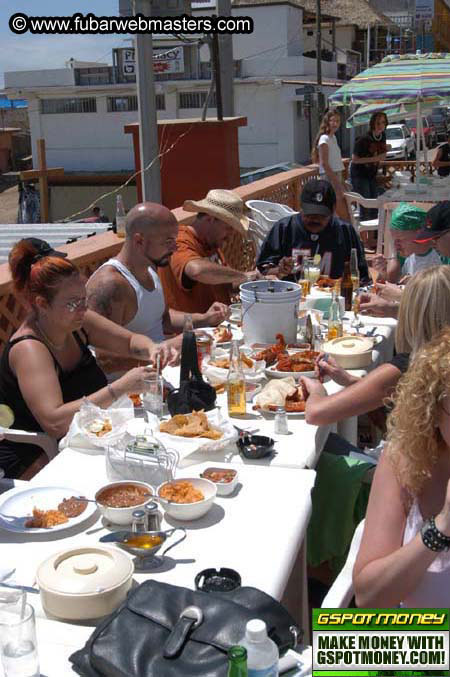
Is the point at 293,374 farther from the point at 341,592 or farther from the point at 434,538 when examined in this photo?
the point at 434,538

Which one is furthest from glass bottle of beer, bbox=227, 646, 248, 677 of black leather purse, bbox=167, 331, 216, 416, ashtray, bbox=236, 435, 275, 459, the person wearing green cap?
the person wearing green cap

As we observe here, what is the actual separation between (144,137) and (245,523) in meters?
5.69

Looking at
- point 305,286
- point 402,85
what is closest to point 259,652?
point 305,286

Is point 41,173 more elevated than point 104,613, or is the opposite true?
point 41,173

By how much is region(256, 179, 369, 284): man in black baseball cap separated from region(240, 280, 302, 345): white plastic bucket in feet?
4.78

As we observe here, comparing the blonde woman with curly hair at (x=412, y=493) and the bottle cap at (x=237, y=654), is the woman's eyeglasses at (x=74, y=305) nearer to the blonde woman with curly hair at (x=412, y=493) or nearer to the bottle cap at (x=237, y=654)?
the blonde woman with curly hair at (x=412, y=493)

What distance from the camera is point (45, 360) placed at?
9.50 ft

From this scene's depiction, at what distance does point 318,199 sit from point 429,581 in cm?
377

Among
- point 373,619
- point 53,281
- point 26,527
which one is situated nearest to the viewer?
point 373,619

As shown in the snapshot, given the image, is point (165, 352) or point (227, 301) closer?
point (165, 352)

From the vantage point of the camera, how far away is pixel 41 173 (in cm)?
1306

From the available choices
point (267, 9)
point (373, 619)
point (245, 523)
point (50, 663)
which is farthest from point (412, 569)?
point (267, 9)

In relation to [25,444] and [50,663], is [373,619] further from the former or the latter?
[25,444]

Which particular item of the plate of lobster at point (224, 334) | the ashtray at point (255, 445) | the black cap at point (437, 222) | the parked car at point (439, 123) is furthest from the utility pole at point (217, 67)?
the parked car at point (439, 123)
